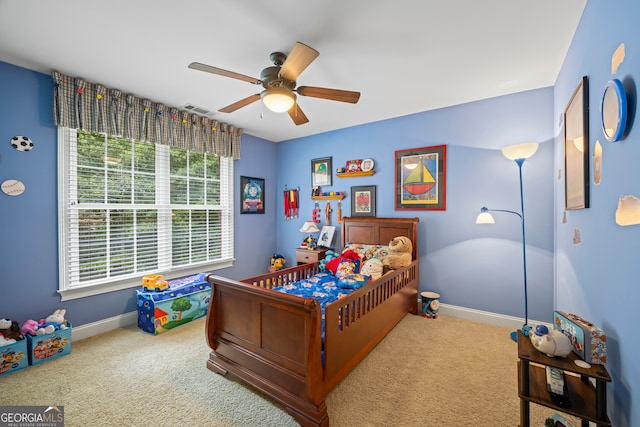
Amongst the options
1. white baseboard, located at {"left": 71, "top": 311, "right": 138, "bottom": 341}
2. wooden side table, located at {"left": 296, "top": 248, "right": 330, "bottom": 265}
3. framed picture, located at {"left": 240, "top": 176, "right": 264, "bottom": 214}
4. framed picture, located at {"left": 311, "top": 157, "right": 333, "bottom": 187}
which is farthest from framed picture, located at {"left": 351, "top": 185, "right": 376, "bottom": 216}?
white baseboard, located at {"left": 71, "top": 311, "right": 138, "bottom": 341}

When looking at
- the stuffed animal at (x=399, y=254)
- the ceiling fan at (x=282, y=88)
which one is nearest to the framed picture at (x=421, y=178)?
the stuffed animal at (x=399, y=254)

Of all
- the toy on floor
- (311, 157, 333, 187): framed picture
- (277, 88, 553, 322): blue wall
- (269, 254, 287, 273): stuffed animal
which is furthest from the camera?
(269, 254, 287, 273): stuffed animal

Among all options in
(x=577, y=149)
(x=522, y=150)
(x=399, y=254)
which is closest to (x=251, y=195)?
(x=399, y=254)

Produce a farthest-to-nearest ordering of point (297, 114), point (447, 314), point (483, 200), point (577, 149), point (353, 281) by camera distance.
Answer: point (447, 314) < point (483, 200) < point (353, 281) < point (297, 114) < point (577, 149)

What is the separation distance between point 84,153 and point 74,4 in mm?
1597

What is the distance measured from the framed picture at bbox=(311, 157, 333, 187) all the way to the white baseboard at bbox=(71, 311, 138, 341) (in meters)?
3.09

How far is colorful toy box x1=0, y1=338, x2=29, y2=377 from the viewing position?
2051 millimetres

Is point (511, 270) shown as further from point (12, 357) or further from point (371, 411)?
point (12, 357)

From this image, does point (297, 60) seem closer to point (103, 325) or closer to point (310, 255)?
point (310, 255)

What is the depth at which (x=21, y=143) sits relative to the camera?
234 centimetres

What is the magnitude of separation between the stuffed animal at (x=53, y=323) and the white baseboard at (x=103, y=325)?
0.87 feet

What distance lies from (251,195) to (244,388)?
3080 mm

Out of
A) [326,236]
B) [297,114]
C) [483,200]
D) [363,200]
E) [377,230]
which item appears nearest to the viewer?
[297,114]

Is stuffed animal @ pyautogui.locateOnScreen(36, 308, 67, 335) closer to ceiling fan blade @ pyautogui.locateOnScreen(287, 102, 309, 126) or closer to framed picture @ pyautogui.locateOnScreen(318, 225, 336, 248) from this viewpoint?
ceiling fan blade @ pyautogui.locateOnScreen(287, 102, 309, 126)
